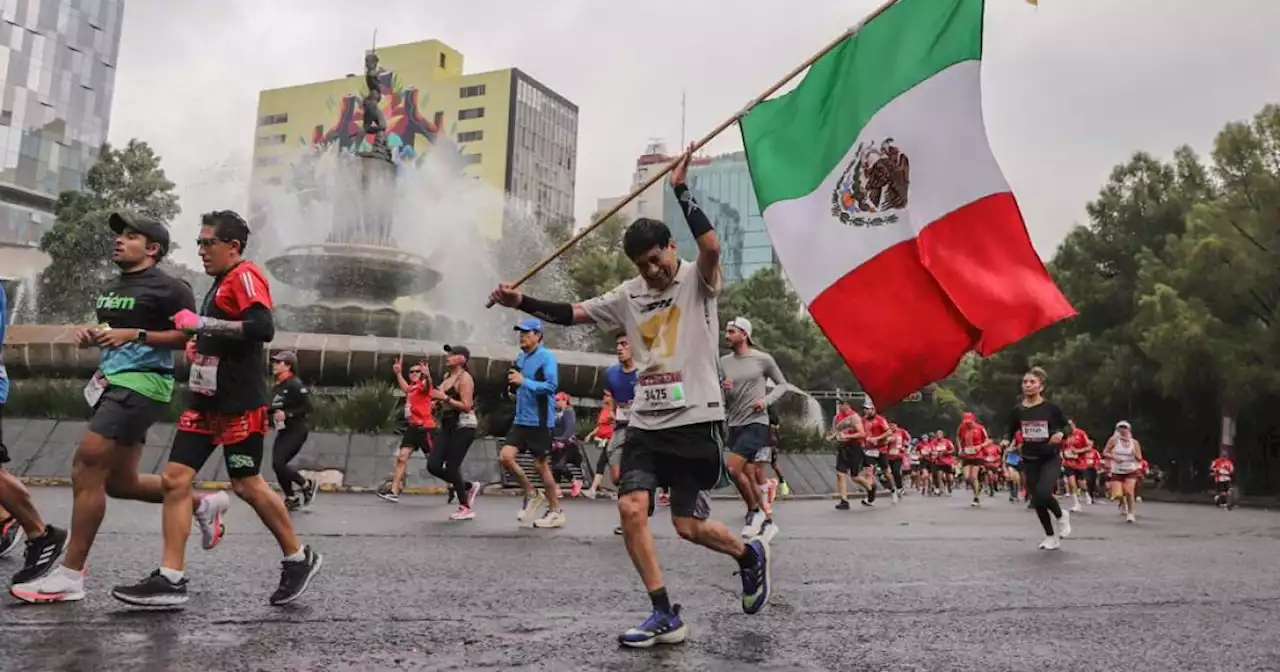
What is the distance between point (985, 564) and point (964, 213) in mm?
3783

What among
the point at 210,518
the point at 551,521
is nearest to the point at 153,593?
the point at 210,518

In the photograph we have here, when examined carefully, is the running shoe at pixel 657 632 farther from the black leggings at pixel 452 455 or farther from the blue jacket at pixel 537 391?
the black leggings at pixel 452 455

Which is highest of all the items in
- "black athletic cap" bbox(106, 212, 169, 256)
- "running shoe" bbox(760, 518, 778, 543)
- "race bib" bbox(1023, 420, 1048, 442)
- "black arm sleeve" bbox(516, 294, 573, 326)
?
"black athletic cap" bbox(106, 212, 169, 256)

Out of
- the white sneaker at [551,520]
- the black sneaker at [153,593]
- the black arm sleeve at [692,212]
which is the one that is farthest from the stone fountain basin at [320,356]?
the black arm sleeve at [692,212]

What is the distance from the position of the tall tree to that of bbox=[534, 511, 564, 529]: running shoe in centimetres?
4288

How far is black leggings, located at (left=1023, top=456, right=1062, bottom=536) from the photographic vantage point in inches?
395

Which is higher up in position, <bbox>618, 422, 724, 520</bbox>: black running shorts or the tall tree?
the tall tree

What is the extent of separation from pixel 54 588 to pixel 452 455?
631 cm

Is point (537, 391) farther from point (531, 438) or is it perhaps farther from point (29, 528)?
point (29, 528)

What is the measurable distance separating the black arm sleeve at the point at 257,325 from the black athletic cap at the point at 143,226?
64cm

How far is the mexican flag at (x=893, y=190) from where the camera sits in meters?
5.51

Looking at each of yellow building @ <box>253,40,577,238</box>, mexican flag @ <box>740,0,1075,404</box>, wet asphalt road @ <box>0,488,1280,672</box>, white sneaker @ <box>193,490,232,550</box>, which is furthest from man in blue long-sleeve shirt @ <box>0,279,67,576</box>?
yellow building @ <box>253,40,577,238</box>

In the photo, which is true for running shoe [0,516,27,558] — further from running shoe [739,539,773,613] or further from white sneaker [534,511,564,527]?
white sneaker [534,511,564,527]

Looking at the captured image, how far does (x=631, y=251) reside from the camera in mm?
4840
